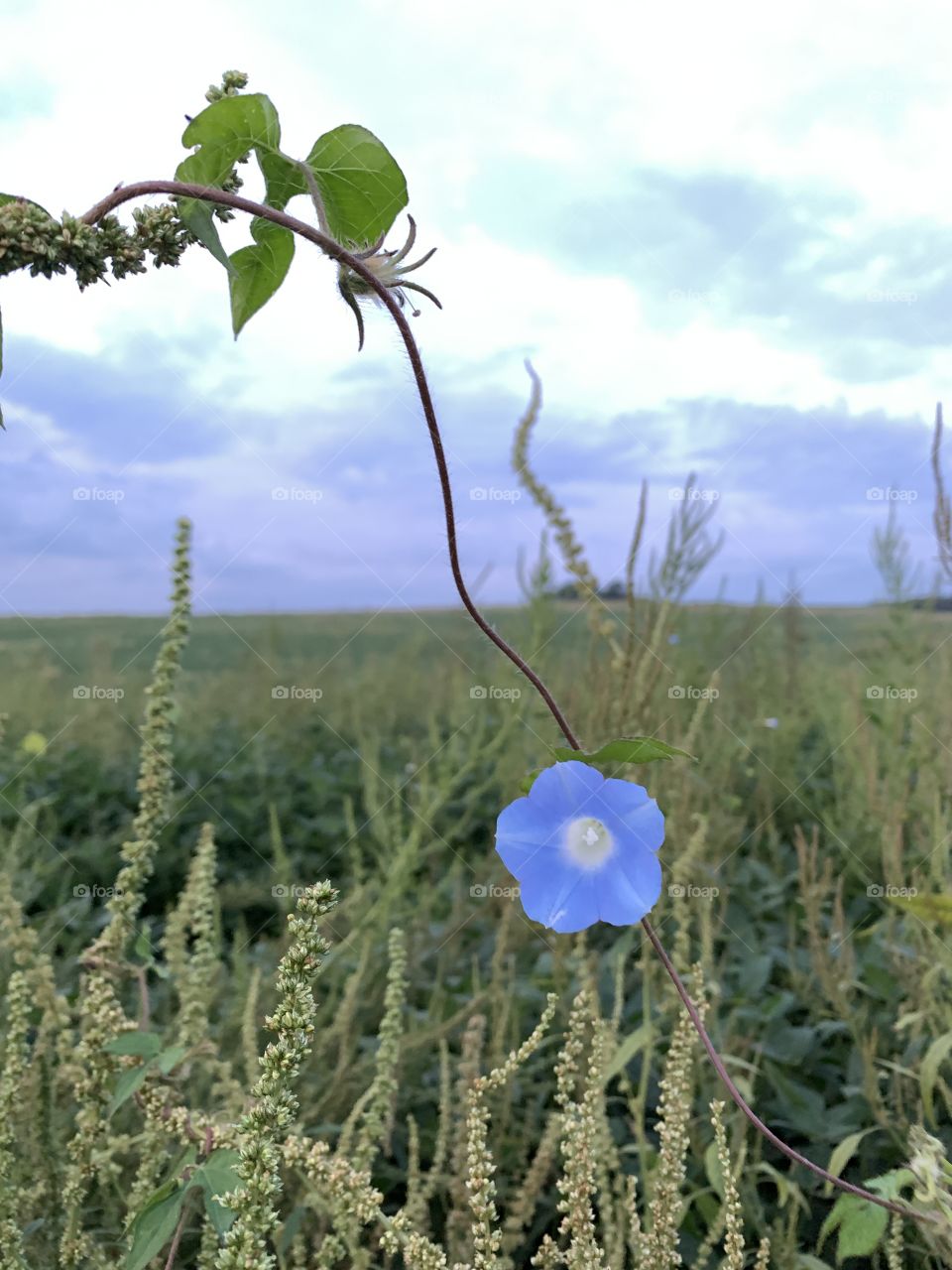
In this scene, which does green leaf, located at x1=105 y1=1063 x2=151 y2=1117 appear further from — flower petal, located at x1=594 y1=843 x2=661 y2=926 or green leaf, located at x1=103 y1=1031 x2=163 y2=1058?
flower petal, located at x1=594 y1=843 x2=661 y2=926

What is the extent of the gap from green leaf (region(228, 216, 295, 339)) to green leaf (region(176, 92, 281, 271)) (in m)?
0.06

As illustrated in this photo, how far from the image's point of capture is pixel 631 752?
2.15 ft

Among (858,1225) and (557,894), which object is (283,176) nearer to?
(557,894)

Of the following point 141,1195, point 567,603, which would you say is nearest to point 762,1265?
point 141,1195

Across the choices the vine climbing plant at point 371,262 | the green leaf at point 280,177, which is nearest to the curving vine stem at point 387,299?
the vine climbing plant at point 371,262

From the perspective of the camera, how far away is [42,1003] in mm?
1217

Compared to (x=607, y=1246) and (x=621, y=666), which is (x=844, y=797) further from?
(x=607, y=1246)
